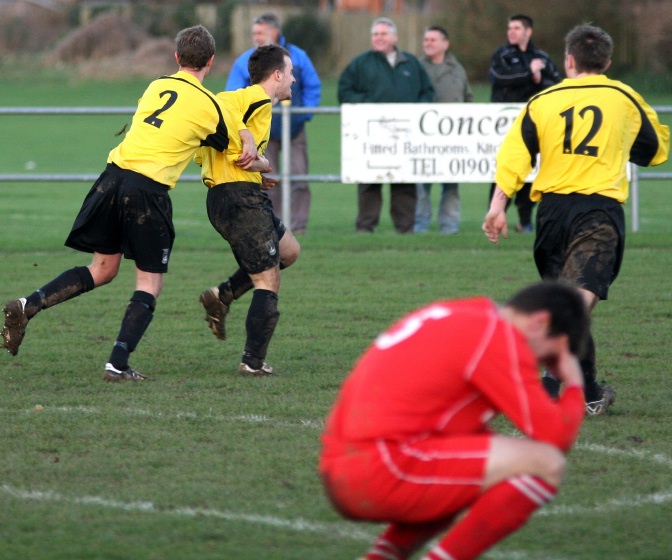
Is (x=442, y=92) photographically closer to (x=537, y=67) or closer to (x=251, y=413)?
(x=537, y=67)

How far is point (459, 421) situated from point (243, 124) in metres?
3.78

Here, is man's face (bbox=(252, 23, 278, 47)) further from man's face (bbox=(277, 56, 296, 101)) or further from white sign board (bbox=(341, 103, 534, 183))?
man's face (bbox=(277, 56, 296, 101))

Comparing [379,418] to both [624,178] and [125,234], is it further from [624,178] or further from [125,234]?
[125,234]

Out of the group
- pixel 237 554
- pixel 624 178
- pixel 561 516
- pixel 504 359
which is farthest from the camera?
pixel 624 178

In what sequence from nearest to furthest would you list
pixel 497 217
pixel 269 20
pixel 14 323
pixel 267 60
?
pixel 497 217 → pixel 14 323 → pixel 267 60 → pixel 269 20

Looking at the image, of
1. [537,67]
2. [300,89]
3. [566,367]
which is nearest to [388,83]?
[300,89]

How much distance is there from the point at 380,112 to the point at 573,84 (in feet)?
22.2

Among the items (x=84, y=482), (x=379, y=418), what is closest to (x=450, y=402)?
(x=379, y=418)

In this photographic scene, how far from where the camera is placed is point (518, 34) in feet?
43.0

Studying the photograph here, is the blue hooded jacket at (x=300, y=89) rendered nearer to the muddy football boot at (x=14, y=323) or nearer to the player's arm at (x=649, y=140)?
the muddy football boot at (x=14, y=323)

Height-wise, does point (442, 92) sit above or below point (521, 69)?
below

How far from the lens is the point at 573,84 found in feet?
20.2

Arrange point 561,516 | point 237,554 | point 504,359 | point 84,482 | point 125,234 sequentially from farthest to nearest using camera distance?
1. point 125,234
2. point 84,482
3. point 561,516
4. point 237,554
5. point 504,359

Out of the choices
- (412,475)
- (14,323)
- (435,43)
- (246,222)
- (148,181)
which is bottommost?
(14,323)
